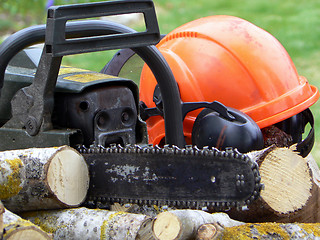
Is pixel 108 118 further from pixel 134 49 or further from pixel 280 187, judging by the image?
pixel 280 187

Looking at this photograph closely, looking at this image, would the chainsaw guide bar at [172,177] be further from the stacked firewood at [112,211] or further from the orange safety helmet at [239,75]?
the orange safety helmet at [239,75]

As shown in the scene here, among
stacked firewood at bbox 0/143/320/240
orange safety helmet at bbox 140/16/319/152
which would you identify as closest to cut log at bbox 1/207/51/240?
stacked firewood at bbox 0/143/320/240

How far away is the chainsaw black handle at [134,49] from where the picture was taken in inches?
71.5

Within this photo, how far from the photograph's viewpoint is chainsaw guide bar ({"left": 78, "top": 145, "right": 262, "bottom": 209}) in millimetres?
1567

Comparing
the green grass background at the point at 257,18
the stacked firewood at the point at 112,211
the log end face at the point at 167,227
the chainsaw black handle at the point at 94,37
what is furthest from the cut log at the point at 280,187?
the green grass background at the point at 257,18

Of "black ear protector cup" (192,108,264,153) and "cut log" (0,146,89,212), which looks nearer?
"cut log" (0,146,89,212)

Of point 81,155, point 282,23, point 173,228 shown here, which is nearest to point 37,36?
point 81,155

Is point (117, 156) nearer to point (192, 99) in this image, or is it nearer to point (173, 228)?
point (173, 228)

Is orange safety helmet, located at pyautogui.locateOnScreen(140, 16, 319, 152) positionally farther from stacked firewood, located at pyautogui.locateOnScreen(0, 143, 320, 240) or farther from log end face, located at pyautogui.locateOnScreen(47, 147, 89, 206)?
log end face, located at pyautogui.locateOnScreen(47, 147, 89, 206)

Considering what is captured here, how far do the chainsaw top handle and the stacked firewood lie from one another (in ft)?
0.79

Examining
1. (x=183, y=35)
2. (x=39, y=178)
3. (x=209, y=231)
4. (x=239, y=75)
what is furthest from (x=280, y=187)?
(x=183, y=35)

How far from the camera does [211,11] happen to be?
26.9ft

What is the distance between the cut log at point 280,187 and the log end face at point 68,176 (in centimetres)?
53

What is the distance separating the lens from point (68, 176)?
5.43 ft
